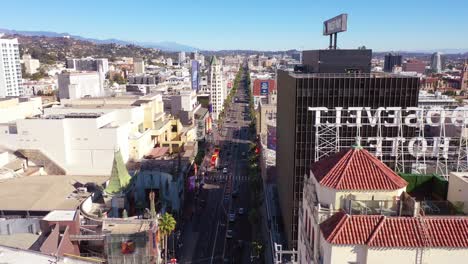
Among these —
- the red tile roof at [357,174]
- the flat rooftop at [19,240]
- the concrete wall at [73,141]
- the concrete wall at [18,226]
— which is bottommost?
the flat rooftop at [19,240]

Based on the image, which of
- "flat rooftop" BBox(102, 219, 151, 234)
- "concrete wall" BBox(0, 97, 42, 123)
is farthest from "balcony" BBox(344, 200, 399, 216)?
"concrete wall" BBox(0, 97, 42, 123)

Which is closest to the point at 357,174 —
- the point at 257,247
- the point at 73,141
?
the point at 257,247

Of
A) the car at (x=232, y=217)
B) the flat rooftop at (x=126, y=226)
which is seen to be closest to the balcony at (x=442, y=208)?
the flat rooftop at (x=126, y=226)

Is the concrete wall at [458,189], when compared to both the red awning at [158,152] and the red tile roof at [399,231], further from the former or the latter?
the red awning at [158,152]

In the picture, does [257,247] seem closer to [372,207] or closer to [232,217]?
[232,217]

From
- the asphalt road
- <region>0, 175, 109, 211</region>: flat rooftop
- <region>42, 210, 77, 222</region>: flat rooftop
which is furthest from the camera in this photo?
the asphalt road

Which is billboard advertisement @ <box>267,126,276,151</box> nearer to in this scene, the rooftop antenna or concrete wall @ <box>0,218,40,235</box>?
the rooftop antenna

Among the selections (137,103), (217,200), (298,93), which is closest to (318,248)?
(298,93)
